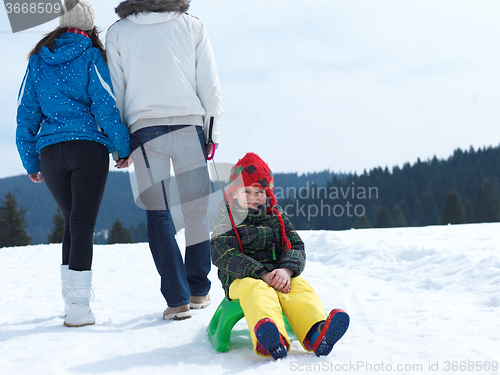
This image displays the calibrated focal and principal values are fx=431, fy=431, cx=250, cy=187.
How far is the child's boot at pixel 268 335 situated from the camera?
178 cm

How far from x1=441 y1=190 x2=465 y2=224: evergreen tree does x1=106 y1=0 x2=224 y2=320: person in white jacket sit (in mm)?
48984

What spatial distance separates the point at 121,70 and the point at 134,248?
14.9 feet

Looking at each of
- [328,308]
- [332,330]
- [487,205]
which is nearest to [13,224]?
[328,308]

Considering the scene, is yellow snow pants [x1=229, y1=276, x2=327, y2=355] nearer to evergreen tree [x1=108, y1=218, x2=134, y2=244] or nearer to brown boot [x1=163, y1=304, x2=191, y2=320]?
brown boot [x1=163, y1=304, x2=191, y2=320]

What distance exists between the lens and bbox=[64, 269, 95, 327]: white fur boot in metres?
2.56

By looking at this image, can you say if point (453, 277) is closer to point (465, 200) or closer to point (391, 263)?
point (391, 263)

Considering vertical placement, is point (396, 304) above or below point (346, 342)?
below

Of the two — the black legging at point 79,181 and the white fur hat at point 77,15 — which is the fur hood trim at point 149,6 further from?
the black legging at point 79,181

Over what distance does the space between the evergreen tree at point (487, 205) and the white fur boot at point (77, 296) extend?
4987cm

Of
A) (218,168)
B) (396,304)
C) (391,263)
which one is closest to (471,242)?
(391,263)

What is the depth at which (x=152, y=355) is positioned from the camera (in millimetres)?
2041

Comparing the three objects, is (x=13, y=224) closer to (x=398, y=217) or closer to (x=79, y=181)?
(x=79, y=181)

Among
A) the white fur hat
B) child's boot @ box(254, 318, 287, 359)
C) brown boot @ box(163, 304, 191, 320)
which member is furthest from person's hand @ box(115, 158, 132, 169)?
child's boot @ box(254, 318, 287, 359)

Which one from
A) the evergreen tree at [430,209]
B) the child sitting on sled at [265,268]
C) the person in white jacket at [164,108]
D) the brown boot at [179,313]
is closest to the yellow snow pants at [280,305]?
the child sitting on sled at [265,268]
